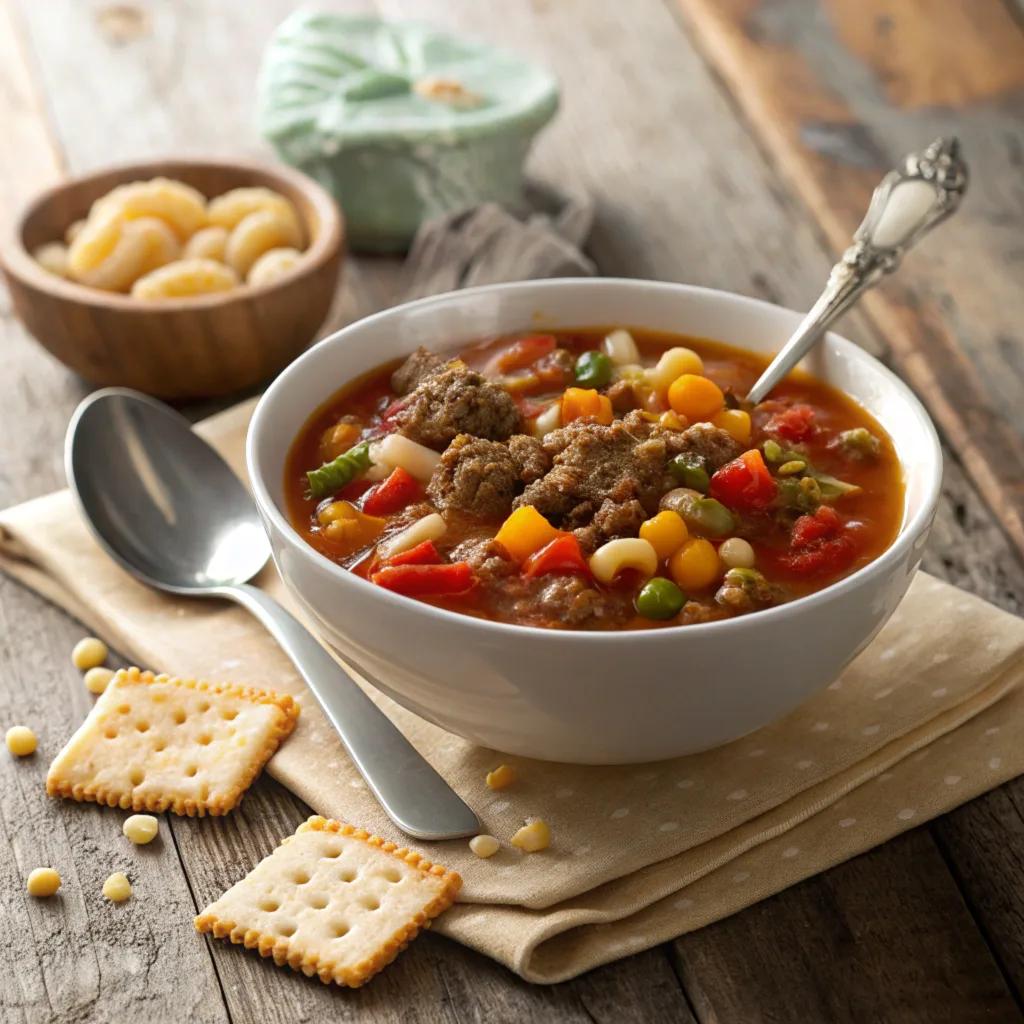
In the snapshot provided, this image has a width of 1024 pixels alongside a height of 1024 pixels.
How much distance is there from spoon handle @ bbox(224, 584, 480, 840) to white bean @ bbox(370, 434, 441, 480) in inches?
21.2

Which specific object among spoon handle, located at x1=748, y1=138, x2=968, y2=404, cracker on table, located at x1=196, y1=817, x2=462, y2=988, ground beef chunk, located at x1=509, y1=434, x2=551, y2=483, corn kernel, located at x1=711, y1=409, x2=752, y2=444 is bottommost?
cracker on table, located at x1=196, y1=817, x2=462, y2=988

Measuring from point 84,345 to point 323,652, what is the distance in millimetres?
1724

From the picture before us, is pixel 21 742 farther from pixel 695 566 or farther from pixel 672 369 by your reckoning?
pixel 672 369

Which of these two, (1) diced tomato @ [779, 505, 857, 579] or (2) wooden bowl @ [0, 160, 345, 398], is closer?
(1) diced tomato @ [779, 505, 857, 579]

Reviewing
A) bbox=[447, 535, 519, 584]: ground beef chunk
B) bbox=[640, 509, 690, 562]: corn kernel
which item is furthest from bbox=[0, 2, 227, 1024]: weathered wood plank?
bbox=[640, 509, 690, 562]: corn kernel

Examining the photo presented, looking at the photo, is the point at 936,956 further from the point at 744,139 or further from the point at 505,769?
the point at 744,139

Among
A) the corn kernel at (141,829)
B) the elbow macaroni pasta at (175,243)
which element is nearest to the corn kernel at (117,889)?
the corn kernel at (141,829)

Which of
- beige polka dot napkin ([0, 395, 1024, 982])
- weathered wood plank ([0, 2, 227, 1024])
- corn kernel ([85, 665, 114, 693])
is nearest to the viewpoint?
weathered wood plank ([0, 2, 227, 1024])

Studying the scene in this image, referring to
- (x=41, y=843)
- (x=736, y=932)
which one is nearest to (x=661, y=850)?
(x=736, y=932)

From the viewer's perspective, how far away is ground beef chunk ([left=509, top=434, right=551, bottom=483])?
10.3ft

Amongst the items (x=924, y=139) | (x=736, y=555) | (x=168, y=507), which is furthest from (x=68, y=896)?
(x=924, y=139)

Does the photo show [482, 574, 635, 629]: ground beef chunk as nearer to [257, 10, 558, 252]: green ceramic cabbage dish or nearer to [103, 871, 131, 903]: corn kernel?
[103, 871, 131, 903]: corn kernel

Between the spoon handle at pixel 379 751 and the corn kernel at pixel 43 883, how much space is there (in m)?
0.69

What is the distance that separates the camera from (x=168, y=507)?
391cm
